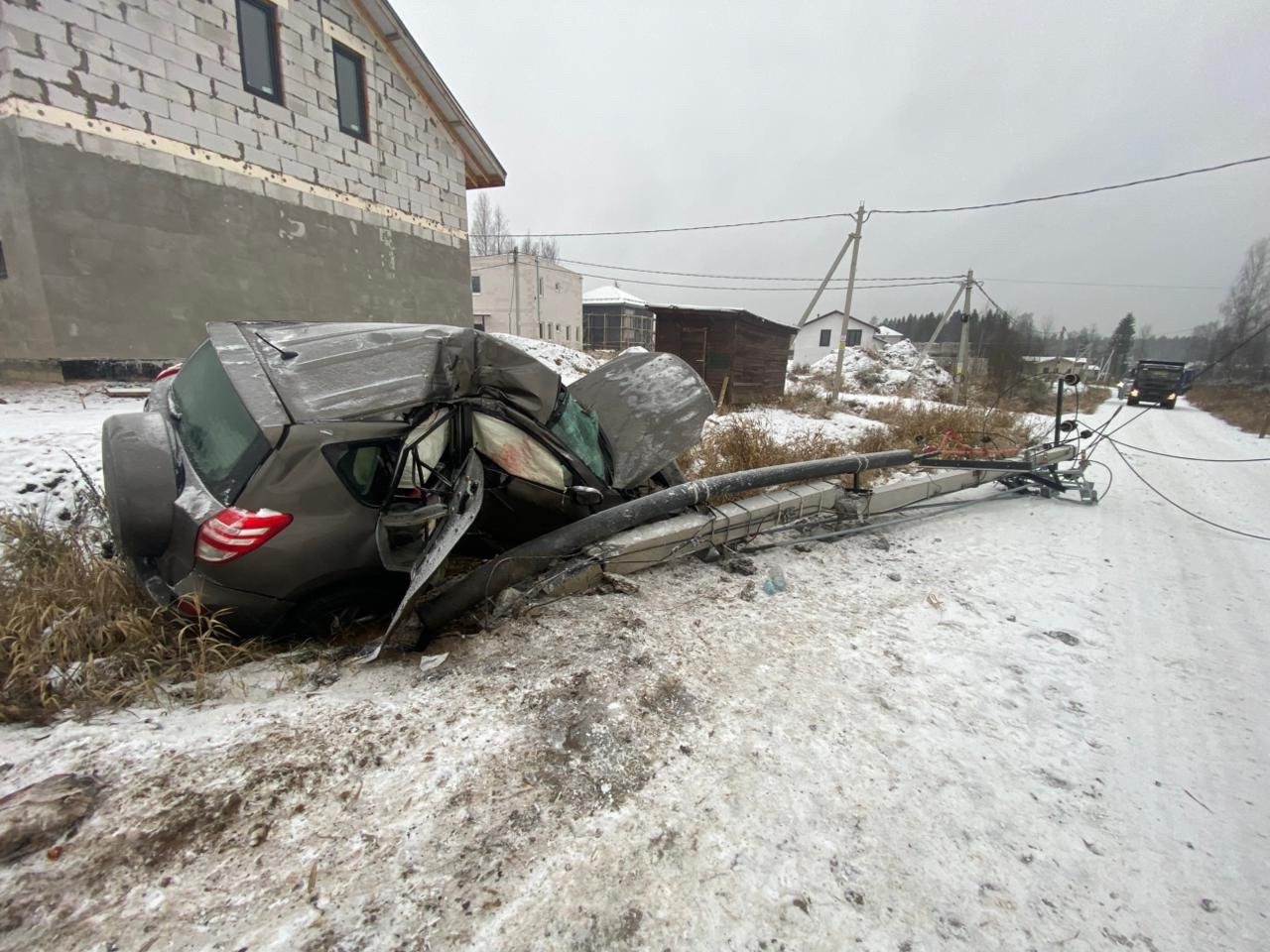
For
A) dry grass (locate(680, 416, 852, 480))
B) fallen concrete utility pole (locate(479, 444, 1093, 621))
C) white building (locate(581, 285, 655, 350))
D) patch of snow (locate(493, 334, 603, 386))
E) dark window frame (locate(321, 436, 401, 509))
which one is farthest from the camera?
white building (locate(581, 285, 655, 350))

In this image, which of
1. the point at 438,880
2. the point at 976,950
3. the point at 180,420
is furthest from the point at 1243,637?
the point at 180,420

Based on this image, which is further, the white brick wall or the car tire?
the white brick wall

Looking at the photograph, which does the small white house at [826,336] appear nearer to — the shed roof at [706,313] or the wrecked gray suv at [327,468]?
the shed roof at [706,313]

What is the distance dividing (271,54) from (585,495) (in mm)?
9382

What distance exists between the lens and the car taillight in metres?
2.14

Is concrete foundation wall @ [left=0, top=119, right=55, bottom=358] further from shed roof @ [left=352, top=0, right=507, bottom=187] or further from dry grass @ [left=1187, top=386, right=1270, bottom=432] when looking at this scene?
dry grass @ [left=1187, top=386, right=1270, bottom=432]

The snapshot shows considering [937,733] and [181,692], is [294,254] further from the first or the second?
[937,733]

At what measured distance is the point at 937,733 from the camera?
234cm

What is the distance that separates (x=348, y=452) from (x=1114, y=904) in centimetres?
343

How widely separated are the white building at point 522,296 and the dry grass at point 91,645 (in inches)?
1210

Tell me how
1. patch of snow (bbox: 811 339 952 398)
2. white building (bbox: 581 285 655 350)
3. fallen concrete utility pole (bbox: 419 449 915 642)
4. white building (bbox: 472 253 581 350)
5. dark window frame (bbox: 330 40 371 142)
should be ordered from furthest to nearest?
white building (bbox: 581 285 655 350) < white building (bbox: 472 253 581 350) < patch of snow (bbox: 811 339 952 398) < dark window frame (bbox: 330 40 371 142) < fallen concrete utility pole (bbox: 419 449 915 642)

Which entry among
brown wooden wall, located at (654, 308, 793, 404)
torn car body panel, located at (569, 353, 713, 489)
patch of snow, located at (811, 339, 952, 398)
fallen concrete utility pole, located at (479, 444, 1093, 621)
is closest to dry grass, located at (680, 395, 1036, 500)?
fallen concrete utility pole, located at (479, 444, 1093, 621)

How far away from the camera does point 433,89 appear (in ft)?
32.3

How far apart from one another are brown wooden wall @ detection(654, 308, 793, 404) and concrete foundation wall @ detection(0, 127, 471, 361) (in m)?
7.74
